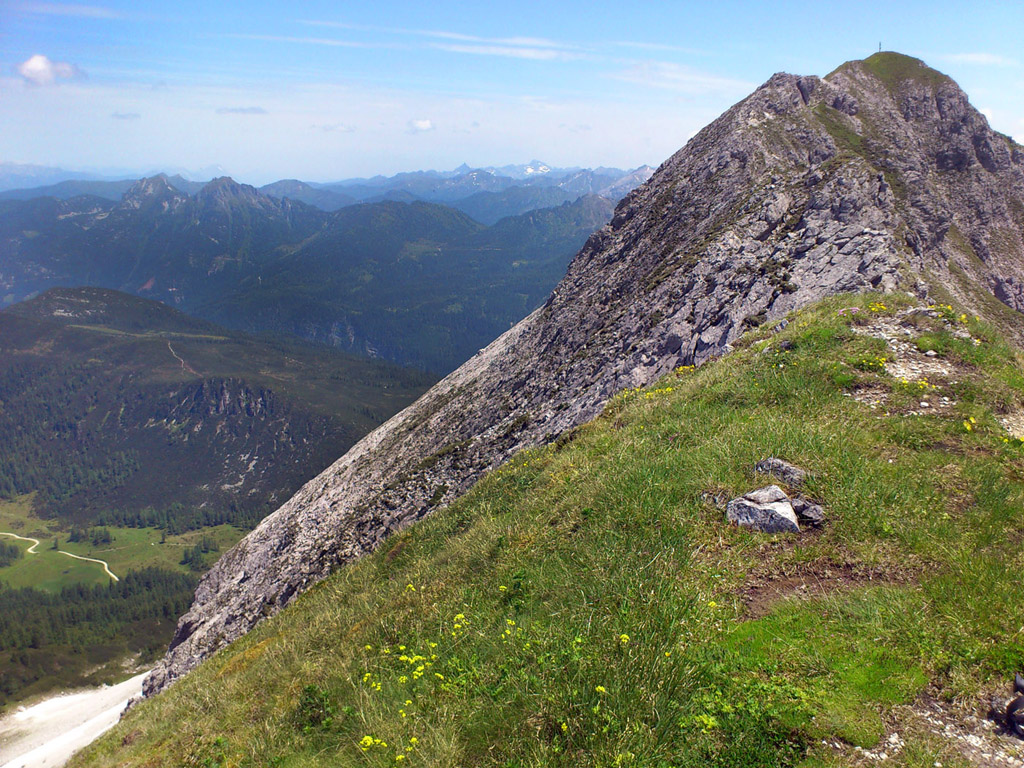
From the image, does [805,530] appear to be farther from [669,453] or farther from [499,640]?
[499,640]

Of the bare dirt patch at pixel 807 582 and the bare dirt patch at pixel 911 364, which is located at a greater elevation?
the bare dirt patch at pixel 911 364

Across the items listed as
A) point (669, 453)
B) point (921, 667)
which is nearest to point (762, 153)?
point (669, 453)

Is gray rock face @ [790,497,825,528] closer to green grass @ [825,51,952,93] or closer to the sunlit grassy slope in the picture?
the sunlit grassy slope

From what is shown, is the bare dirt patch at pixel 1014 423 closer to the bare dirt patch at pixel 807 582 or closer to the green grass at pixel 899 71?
the bare dirt patch at pixel 807 582

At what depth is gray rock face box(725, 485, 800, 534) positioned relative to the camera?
9406 millimetres

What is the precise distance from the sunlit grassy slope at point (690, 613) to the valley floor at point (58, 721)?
105m

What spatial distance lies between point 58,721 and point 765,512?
153721 mm

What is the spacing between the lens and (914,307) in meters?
18.3

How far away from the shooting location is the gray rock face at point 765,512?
941 cm

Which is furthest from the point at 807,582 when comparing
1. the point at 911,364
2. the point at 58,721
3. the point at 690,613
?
the point at 58,721

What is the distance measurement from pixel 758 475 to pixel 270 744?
33.3 ft

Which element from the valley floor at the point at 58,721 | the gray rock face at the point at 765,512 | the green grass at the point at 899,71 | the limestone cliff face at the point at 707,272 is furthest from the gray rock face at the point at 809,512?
the valley floor at the point at 58,721

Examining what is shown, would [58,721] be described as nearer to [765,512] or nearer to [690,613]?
[690,613]

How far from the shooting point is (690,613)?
7922mm
